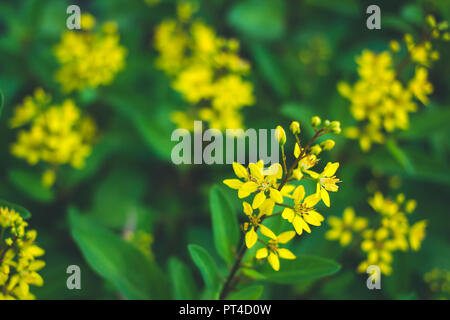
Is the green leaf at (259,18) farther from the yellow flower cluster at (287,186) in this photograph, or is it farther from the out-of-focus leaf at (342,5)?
the yellow flower cluster at (287,186)

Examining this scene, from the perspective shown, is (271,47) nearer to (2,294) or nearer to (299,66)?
(299,66)

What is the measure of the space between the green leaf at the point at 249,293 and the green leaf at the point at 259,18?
3074 millimetres

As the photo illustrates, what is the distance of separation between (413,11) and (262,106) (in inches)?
65.2

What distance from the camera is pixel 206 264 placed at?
6.62 ft

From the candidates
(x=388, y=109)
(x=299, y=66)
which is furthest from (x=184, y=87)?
(x=299, y=66)

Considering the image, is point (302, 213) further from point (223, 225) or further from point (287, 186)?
point (223, 225)

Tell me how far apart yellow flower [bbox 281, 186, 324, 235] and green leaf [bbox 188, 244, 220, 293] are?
0.56 m

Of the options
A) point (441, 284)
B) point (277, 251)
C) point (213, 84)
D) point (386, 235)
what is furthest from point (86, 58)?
point (441, 284)

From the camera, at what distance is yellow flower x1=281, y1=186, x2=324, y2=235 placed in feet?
5.37

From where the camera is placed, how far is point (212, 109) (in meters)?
3.40

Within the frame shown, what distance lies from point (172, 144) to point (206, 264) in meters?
1.81

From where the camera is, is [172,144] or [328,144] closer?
[328,144]

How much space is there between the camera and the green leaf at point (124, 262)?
8.38 ft

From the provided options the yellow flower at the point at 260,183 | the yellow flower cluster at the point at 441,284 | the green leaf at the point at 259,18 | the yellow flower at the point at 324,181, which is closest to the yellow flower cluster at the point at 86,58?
the green leaf at the point at 259,18
